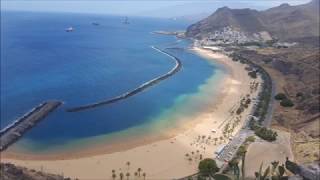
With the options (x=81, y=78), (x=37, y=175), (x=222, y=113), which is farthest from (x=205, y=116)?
(x=81, y=78)

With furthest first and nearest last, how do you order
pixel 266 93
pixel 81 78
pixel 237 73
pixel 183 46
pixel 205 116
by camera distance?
pixel 183 46
pixel 237 73
pixel 81 78
pixel 266 93
pixel 205 116

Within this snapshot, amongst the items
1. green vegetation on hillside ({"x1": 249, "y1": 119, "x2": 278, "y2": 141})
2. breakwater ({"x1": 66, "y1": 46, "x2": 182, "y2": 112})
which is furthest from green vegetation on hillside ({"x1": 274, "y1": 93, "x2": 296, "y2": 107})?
breakwater ({"x1": 66, "y1": 46, "x2": 182, "y2": 112})

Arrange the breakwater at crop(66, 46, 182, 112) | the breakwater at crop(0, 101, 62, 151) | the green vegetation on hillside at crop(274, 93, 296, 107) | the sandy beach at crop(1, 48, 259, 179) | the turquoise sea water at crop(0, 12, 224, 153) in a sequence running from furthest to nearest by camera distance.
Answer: the breakwater at crop(66, 46, 182, 112), the green vegetation on hillside at crop(274, 93, 296, 107), the turquoise sea water at crop(0, 12, 224, 153), the breakwater at crop(0, 101, 62, 151), the sandy beach at crop(1, 48, 259, 179)

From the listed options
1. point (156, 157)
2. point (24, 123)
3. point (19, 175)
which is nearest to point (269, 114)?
point (156, 157)

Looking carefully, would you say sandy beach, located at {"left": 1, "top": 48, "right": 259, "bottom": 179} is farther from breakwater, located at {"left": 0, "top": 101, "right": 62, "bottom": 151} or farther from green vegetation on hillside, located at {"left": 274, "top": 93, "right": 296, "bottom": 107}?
green vegetation on hillside, located at {"left": 274, "top": 93, "right": 296, "bottom": 107}

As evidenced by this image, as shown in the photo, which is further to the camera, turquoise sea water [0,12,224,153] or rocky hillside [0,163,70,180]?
turquoise sea water [0,12,224,153]

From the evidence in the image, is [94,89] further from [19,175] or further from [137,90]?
[19,175]

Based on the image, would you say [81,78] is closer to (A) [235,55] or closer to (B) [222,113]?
(B) [222,113]

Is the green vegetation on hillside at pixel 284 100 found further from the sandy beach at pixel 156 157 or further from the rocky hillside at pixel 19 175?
the rocky hillside at pixel 19 175
